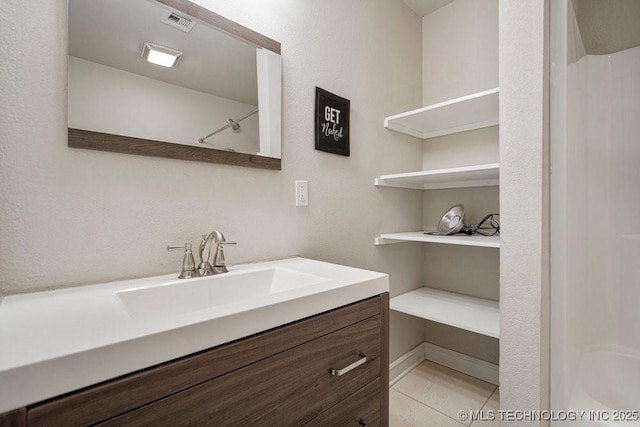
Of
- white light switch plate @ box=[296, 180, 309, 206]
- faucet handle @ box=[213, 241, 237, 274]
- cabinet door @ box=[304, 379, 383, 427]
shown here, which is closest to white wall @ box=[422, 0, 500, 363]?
white light switch plate @ box=[296, 180, 309, 206]

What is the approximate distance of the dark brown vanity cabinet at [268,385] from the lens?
1.53ft

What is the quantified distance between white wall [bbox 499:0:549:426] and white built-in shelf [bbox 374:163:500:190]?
0.19m

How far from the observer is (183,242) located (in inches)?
41.0

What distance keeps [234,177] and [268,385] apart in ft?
2.59

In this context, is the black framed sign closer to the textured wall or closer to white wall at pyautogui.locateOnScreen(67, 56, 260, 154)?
white wall at pyautogui.locateOnScreen(67, 56, 260, 154)

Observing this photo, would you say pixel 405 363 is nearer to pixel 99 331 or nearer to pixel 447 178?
pixel 447 178

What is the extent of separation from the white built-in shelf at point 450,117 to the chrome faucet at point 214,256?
4.45 feet

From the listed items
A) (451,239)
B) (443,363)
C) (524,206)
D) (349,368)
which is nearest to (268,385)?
(349,368)

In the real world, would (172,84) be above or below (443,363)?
above

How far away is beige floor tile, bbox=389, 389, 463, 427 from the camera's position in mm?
1507

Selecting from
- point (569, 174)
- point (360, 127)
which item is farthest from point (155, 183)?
point (569, 174)

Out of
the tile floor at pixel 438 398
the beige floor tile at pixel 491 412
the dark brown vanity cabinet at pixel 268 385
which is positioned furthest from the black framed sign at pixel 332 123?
the beige floor tile at pixel 491 412

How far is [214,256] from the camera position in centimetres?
107

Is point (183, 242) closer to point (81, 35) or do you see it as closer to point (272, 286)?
point (272, 286)
